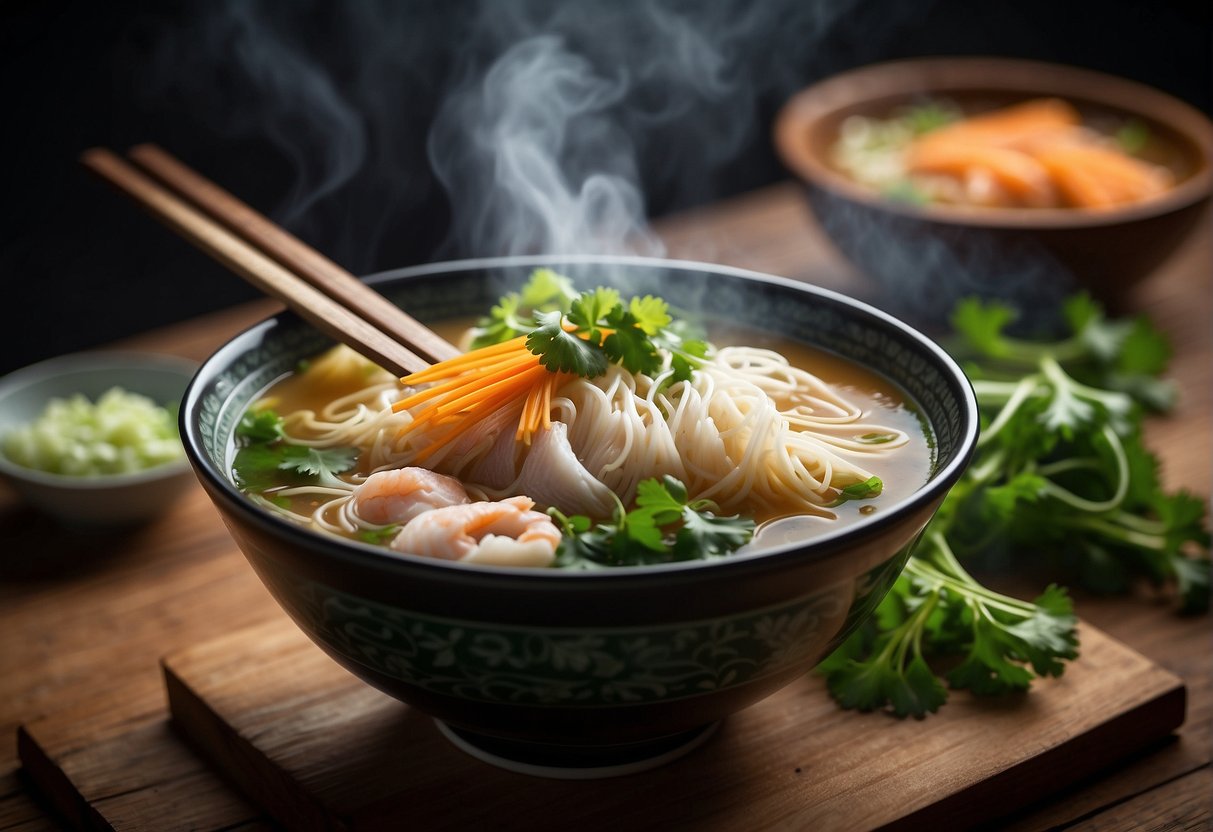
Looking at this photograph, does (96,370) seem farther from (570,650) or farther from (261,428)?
(570,650)

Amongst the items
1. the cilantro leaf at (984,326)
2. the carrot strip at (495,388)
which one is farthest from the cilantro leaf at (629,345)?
the cilantro leaf at (984,326)

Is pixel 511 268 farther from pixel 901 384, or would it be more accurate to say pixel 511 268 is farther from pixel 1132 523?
pixel 1132 523

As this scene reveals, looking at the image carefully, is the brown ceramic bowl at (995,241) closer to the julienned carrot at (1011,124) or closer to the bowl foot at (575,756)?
the julienned carrot at (1011,124)

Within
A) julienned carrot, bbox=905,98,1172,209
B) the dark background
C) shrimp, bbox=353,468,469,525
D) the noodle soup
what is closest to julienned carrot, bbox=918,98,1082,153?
julienned carrot, bbox=905,98,1172,209

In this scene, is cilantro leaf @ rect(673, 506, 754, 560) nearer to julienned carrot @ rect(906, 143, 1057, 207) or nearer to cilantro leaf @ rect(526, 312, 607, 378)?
cilantro leaf @ rect(526, 312, 607, 378)

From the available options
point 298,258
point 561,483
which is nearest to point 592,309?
point 561,483

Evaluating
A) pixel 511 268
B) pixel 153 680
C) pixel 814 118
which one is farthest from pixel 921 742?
pixel 814 118
